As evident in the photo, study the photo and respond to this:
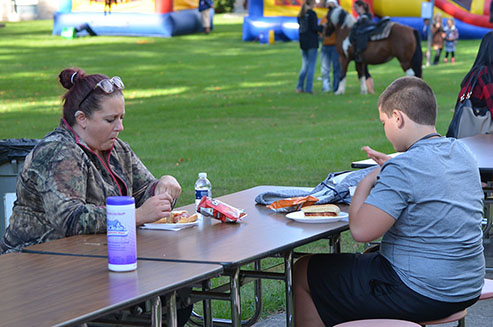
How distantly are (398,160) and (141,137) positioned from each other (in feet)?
34.8

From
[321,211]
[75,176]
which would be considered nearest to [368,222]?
[321,211]

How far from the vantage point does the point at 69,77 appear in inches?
169

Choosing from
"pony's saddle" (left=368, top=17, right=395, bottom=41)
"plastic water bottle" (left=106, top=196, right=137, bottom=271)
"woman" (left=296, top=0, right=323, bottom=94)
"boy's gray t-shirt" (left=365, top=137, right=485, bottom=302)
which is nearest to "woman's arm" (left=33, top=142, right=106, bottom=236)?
"plastic water bottle" (left=106, top=196, right=137, bottom=271)

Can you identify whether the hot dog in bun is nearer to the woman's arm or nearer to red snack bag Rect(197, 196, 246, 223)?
red snack bag Rect(197, 196, 246, 223)

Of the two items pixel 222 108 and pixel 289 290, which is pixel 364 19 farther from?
pixel 289 290

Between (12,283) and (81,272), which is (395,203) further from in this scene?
(12,283)

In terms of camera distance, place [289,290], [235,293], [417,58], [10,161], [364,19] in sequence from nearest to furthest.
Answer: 1. [235,293]
2. [289,290]
3. [10,161]
4. [364,19]
5. [417,58]

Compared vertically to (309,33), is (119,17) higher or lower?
lower

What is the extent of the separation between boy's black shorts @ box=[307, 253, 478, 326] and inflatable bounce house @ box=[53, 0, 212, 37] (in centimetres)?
3485

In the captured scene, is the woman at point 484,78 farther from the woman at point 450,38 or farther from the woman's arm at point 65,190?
the woman at point 450,38

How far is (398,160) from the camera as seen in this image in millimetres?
3670

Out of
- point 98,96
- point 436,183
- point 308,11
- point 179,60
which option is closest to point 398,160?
point 436,183

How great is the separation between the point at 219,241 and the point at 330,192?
105cm

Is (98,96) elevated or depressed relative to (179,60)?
elevated
